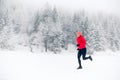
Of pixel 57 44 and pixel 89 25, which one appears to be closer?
pixel 57 44

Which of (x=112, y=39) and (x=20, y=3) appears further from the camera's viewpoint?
(x=20, y=3)

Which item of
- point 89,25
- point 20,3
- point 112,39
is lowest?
point 112,39

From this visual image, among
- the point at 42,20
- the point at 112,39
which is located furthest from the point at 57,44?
the point at 112,39

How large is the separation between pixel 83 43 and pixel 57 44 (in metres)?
54.6

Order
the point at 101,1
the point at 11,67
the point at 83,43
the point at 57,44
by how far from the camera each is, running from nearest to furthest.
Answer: the point at 11,67 < the point at 83,43 < the point at 57,44 < the point at 101,1

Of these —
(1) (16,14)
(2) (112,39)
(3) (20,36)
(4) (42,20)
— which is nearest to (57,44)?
(4) (42,20)

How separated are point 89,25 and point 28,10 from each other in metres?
39.5

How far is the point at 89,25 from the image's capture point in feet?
248

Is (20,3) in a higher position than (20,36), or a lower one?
higher

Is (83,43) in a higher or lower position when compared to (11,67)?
higher

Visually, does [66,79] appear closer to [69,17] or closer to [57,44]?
[57,44]

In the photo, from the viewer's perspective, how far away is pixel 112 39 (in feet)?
272

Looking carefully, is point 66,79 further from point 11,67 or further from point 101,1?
point 101,1

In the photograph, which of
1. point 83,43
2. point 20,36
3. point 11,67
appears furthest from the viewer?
point 20,36
